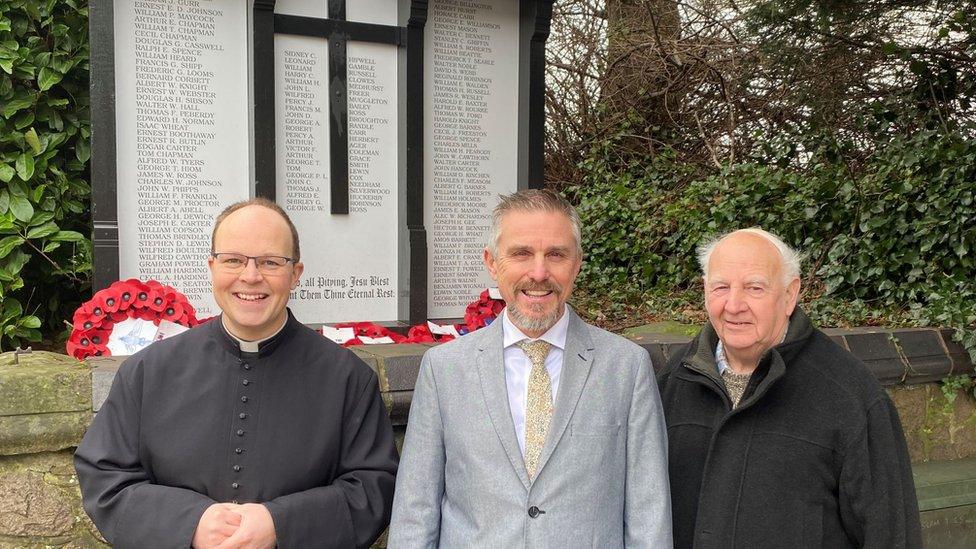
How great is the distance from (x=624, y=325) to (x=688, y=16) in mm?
5514

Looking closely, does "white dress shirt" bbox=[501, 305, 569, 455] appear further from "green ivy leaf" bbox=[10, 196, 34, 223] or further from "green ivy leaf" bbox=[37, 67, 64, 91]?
"green ivy leaf" bbox=[37, 67, 64, 91]

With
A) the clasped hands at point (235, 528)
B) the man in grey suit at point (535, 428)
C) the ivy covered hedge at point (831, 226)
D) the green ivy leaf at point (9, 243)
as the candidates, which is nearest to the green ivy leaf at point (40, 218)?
the green ivy leaf at point (9, 243)

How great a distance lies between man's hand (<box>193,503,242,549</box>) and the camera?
6.56 ft

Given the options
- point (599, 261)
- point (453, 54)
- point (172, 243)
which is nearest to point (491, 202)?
point (453, 54)

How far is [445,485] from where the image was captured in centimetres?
218

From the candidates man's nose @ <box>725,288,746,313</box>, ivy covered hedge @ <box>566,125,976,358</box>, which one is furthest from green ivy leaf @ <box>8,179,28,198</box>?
ivy covered hedge @ <box>566,125,976,358</box>

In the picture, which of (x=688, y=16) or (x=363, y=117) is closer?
(x=363, y=117)

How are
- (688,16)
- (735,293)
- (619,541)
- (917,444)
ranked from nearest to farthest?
(619,541) < (735,293) < (917,444) < (688,16)

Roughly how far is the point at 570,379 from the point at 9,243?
3.22 metres

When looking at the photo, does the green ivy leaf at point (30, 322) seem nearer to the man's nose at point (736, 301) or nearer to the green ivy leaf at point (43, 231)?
the green ivy leaf at point (43, 231)

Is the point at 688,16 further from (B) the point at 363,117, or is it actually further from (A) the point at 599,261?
(B) the point at 363,117

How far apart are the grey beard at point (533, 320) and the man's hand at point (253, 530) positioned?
0.81 meters

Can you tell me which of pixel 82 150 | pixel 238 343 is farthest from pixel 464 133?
pixel 238 343

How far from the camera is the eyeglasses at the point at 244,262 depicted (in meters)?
2.16
